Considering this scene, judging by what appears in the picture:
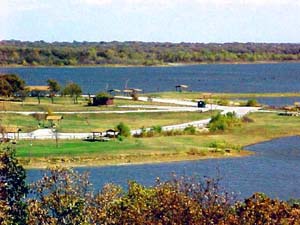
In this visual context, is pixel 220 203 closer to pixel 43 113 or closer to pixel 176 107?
pixel 43 113

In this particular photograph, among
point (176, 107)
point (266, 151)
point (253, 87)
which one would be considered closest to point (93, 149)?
point (266, 151)

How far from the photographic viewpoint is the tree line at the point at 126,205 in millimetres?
17312

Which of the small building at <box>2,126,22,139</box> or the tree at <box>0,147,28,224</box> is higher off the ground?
the tree at <box>0,147,28,224</box>

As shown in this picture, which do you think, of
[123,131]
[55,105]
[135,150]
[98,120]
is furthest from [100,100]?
[135,150]

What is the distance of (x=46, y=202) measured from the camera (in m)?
19.4

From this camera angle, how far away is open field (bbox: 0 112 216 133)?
60375 millimetres

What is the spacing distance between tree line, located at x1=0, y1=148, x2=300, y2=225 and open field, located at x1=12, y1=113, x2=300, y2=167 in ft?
88.7

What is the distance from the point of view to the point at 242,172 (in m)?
46.3

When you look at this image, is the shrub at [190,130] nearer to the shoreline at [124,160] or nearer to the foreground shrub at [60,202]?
the shoreline at [124,160]

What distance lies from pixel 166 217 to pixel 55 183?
11.4 feet

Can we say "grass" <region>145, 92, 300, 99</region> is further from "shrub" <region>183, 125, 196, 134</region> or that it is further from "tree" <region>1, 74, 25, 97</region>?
"shrub" <region>183, 125, 196, 134</region>

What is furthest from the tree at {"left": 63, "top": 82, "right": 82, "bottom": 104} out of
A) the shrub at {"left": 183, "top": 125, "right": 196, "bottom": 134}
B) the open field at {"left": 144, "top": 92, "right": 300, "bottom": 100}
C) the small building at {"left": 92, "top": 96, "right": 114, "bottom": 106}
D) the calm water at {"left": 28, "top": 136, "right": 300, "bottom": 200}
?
the calm water at {"left": 28, "top": 136, "right": 300, "bottom": 200}

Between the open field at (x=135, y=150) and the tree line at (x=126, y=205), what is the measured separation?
27036mm

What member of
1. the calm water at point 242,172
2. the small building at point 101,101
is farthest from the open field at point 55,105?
the calm water at point 242,172
